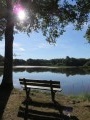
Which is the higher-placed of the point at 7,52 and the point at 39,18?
the point at 39,18

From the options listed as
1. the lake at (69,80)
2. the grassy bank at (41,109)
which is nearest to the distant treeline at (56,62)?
the lake at (69,80)

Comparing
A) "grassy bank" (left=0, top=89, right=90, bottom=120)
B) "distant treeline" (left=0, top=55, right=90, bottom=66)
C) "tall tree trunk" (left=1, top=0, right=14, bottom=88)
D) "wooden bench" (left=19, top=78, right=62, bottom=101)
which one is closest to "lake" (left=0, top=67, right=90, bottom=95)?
"tall tree trunk" (left=1, top=0, right=14, bottom=88)

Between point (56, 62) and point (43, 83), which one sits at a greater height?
point (56, 62)

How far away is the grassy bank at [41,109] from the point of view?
32.3 ft

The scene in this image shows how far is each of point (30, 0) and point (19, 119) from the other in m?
10.7

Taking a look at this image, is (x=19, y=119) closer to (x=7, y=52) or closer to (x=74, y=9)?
(x=7, y=52)

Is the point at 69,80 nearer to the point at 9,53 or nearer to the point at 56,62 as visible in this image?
the point at 9,53

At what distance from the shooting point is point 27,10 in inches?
826

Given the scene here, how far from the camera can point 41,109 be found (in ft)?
39.4

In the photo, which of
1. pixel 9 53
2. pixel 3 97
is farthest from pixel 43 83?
pixel 9 53

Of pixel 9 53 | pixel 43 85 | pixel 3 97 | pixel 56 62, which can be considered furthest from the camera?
pixel 56 62

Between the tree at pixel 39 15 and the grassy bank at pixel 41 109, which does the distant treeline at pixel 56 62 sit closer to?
the tree at pixel 39 15

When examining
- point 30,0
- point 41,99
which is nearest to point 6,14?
point 30,0

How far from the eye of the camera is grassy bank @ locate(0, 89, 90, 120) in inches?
387
